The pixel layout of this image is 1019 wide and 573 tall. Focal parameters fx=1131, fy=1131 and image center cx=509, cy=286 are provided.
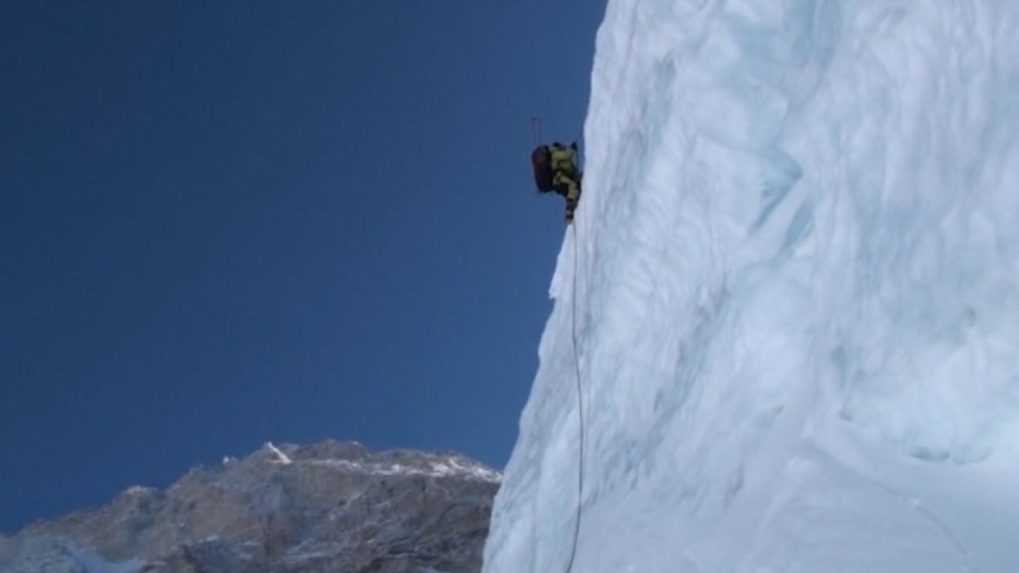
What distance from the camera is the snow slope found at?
473 cm

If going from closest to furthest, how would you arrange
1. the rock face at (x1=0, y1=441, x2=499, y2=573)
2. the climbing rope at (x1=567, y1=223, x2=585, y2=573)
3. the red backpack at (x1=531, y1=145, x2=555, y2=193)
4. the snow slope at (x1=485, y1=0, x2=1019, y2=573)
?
the snow slope at (x1=485, y1=0, x2=1019, y2=573) < the climbing rope at (x1=567, y1=223, x2=585, y2=573) < the red backpack at (x1=531, y1=145, x2=555, y2=193) < the rock face at (x1=0, y1=441, x2=499, y2=573)

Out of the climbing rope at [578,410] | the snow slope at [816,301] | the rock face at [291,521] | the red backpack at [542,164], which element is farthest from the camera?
the rock face at [291,521]

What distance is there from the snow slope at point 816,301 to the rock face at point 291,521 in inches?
2678

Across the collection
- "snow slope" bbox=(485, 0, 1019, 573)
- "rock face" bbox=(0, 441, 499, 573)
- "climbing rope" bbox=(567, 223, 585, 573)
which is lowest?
"rock face" bbox=(0, 441, 499, 573)

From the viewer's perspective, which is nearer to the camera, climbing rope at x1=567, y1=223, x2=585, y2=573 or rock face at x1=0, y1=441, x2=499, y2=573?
climbing rope at x1=567, y1=223, x2=585, y2=573

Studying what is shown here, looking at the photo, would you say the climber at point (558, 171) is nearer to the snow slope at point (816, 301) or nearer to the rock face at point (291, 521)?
the snow slope at point (816, 301)

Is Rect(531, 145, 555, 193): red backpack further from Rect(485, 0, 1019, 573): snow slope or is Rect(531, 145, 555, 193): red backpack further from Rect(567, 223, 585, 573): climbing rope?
Rect(485, 0, 1019, 573): snow slope

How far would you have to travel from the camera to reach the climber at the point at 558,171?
48.3 ft

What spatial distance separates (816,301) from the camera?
6137mm


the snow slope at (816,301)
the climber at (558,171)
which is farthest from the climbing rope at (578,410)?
the climber at (558,171)

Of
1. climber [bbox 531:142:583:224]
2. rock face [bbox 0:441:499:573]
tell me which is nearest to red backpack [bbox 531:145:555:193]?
climber [bbox 531:142:583:224]

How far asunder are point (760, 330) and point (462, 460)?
99.3m

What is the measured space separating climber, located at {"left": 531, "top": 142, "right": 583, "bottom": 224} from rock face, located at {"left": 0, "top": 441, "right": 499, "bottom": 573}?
62859mm

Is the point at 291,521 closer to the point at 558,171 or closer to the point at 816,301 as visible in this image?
the point at 558,171
